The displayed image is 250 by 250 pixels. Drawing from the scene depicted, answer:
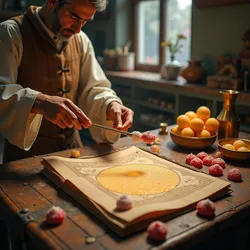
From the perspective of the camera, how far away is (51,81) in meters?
1.78

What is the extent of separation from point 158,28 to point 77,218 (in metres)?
3.54

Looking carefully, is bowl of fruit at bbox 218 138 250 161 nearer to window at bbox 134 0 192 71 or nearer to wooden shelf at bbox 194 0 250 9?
wooden shelf at bbox 194 0 250 9

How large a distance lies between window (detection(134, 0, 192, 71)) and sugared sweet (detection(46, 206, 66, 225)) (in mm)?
3171

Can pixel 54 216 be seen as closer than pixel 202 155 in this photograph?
Yes

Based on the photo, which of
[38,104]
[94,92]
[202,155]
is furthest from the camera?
[94,92]

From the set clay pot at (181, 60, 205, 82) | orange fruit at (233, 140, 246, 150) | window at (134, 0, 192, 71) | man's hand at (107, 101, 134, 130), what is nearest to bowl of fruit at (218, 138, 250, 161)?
orange fruit at (233, 140, 246, 150)

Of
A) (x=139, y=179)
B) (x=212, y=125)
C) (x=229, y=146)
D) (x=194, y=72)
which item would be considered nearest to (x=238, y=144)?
(x=229, y=146)

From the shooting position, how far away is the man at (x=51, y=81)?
4.24 feet

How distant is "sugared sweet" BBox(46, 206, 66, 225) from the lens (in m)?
0.88

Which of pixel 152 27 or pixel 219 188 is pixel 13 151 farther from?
pixel 152 27

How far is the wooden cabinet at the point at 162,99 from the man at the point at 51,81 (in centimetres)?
130

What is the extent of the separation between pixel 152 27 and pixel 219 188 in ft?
11.5

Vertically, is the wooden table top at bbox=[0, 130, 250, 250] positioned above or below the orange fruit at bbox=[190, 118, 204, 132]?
below

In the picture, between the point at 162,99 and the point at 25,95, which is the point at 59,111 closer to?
the point at 25,95
